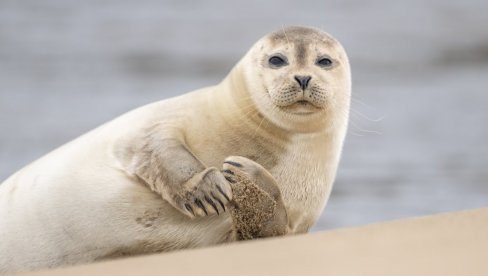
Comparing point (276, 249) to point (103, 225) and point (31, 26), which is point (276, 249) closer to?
point (103, 225)

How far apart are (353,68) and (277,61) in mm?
3315

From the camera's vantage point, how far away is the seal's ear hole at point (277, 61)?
253 centimetres

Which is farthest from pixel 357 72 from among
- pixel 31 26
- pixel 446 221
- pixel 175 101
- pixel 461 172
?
pixel 446 221

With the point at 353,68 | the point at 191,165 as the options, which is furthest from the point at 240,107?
the point at 353,68

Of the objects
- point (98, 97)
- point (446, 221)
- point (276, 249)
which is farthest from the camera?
point (98, 97)

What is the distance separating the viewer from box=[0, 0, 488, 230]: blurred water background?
4.67 m

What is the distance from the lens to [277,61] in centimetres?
254

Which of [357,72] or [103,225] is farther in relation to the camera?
[357,72]

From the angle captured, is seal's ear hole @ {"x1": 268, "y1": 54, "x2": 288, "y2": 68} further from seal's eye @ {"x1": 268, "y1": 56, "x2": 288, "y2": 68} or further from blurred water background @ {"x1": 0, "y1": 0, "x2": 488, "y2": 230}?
blurred water background @ {"x1": 0, "y1": 0, "x2": 488, "y2": 230}

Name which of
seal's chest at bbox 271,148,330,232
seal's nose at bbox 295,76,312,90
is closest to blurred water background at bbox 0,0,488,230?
seal's chest at bbox 271,148,330,232

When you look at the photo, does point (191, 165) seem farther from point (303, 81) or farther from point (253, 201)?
point (303, 81)

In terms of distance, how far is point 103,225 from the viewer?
2465mm

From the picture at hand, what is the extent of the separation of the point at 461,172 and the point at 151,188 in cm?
256

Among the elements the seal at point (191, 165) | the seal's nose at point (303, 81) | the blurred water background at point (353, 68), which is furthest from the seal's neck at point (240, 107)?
the blurred water background at point (353, 68)
